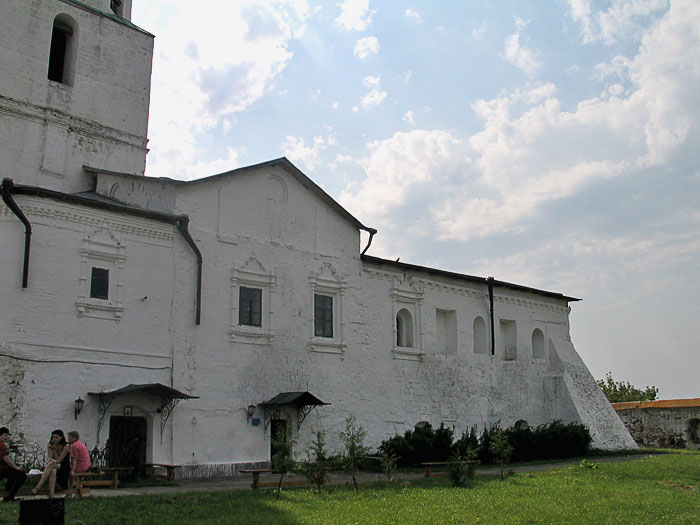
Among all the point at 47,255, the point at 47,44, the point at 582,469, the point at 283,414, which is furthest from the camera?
the point at 47,44

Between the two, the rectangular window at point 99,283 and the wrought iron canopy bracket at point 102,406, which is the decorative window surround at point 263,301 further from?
the wrought iron canopy bracket at point 102,406

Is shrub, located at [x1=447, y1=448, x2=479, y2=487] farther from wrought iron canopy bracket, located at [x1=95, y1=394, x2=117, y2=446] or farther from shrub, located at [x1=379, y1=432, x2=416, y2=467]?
wrought iron canopy bracket, located at [x1=95, y1=394, x2=117, y2=446]

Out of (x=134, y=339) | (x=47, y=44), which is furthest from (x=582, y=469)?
(x=47, y=44)

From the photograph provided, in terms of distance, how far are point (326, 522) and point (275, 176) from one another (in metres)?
12.5

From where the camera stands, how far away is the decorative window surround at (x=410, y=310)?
914 inches

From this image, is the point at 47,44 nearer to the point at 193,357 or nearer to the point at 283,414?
the point at 193,357

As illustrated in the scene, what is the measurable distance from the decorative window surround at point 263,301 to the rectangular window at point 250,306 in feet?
0.28

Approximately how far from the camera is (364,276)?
2283 cm

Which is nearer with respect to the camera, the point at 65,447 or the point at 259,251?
the point at 65,447

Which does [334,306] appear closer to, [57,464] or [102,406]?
[102,406]

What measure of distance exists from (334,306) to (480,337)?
6789mm

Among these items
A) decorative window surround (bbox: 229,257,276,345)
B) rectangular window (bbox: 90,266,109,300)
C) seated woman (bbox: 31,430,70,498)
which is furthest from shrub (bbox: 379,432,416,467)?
seated woman (bbox: 31,430,70,498)

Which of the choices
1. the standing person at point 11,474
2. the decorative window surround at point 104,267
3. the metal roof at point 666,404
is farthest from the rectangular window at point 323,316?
the metal roof at point 666,404

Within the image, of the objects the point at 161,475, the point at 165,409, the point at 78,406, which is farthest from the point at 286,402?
the point at 78,406
